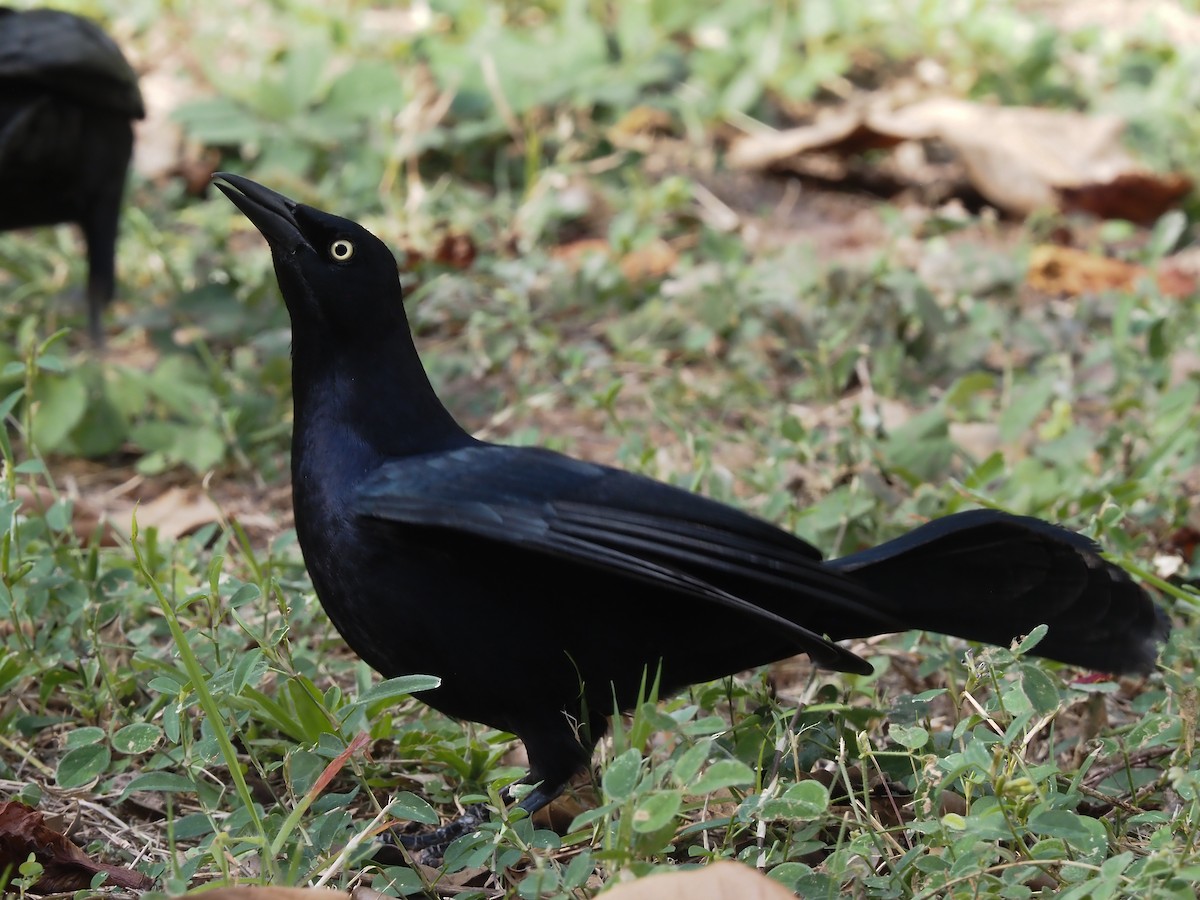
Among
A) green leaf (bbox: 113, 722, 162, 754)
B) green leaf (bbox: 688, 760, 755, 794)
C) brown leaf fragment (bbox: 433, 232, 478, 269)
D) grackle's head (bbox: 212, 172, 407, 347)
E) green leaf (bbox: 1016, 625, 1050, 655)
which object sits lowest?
brown leaf fragment (bbox: 433, 232, 478, 269)

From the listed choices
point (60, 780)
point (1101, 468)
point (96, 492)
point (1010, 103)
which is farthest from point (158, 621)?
point (1010, 103)

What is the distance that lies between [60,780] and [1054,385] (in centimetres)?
308

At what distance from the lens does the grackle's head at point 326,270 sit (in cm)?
283

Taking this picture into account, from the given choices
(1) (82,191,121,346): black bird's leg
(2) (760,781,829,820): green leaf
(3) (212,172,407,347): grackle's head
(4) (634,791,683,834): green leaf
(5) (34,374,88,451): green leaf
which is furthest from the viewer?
(1) (82,191,121,346): black bird's leg

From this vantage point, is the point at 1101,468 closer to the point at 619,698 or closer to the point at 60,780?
the point at 619,698

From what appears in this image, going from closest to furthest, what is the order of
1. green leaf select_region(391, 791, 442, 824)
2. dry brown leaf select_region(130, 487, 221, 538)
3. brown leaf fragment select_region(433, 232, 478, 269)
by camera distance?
1. green leaf select_region(391, 791, 442, 824)
2. dry brown leaf select_region(130, 487, 221, 538)
3. brown leaf fragment select_region(433, 232, 478, 269)

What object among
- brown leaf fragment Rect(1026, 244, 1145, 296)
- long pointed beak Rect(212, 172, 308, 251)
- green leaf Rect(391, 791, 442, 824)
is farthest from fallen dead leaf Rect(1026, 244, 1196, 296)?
green leaf Rect(391, 791, 442, 824)

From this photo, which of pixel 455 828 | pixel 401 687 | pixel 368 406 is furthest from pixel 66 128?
pixel 401 687

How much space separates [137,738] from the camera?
2.44 meters

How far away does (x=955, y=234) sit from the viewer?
6082 millimetres

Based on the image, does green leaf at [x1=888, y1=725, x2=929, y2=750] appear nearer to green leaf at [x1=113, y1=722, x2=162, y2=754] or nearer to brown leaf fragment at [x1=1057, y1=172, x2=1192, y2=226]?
green leaf at [x1=113, y1=722, x2=162, y2=754]

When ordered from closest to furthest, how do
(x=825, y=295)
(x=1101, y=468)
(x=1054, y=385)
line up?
1. (x=1101, y=468)
2. (x=1054, y=385)
3. (x=825, y=295)

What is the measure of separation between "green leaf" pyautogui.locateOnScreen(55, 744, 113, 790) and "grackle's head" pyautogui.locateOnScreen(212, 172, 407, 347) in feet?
2.68

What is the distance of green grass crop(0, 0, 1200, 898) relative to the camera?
2.41m
